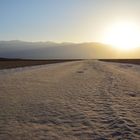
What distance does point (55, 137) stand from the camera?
950 centimetres

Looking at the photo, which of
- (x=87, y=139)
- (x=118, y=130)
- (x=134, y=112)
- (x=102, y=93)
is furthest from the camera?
(x=102, y=93)

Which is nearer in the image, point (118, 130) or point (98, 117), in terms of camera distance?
point (118, 130)

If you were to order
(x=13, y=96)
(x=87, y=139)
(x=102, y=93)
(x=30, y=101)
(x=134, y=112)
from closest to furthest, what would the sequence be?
(x=87, y=139), (x=134, y=112), (x=30, y=101), (x=13, y=96), (x=102, y=93)

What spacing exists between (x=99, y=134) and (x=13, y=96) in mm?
7432

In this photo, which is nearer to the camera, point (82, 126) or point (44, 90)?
point (82, 126)

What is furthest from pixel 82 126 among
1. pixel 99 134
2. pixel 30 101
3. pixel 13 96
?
pixel 13 96

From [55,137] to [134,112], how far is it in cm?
455

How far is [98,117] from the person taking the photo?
1172cm

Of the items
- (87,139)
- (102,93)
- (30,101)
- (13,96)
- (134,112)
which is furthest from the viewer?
(102,93)

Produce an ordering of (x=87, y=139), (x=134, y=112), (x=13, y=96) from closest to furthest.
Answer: (x=87, y=139) → (x=134, y=112) → (x=13, y=96)

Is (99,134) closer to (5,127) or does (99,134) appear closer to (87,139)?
(87,139)

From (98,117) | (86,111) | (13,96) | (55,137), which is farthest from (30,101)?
(55,137)

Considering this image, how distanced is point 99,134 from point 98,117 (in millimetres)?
2015

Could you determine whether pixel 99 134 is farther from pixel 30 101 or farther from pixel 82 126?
pixel 30 101
